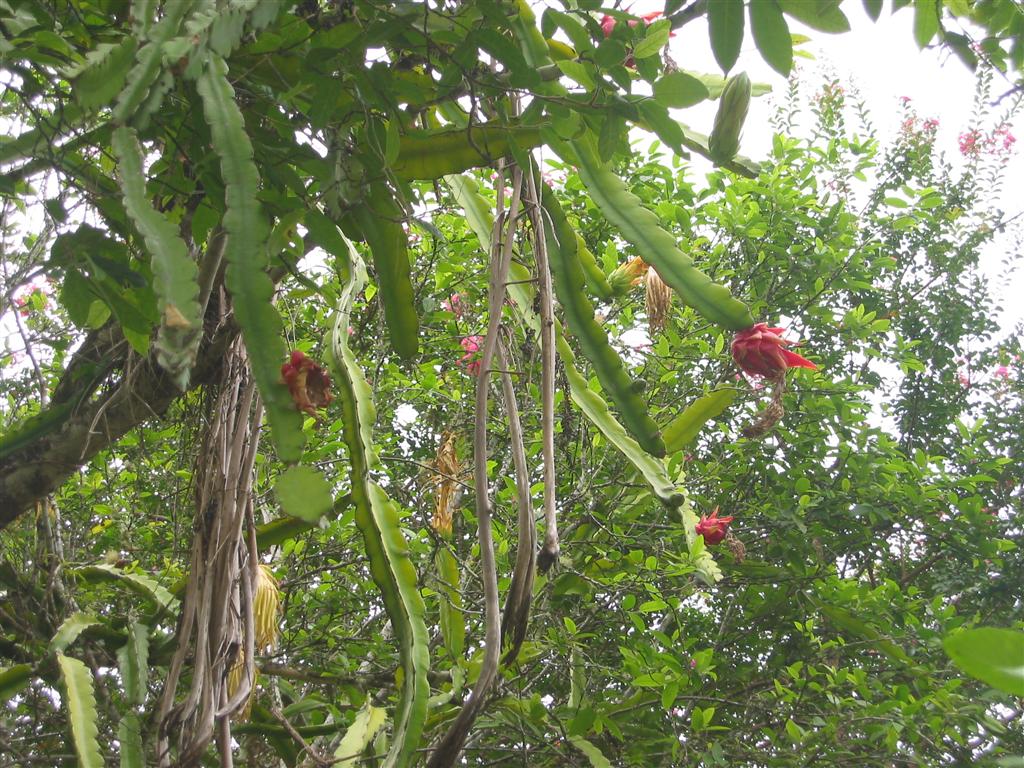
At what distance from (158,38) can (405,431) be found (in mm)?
2443

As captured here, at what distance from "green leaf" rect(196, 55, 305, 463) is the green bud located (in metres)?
0.70

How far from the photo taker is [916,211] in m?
3.42

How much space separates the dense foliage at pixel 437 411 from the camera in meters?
1.19

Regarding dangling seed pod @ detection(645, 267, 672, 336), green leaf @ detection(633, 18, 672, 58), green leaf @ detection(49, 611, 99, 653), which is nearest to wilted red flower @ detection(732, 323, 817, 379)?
dangling seed pod @ detection(645, 267, 672, 336)

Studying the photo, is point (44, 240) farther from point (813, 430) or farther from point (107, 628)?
point (813, 430)

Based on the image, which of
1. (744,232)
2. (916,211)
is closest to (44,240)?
(744,232)

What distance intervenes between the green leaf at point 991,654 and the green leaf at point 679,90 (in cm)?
97

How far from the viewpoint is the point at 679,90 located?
120 cm

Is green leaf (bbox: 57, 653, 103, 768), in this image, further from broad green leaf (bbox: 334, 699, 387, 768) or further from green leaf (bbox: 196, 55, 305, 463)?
green leaf (bbox: 196, 55, 305, 463)

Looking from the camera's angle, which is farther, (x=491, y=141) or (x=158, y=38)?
(x=491, y=141)

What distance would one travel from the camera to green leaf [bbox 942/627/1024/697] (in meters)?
0.33

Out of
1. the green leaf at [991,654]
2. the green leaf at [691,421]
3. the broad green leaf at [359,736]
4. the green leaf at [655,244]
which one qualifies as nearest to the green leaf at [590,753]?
the broad green leaf at [359,736]

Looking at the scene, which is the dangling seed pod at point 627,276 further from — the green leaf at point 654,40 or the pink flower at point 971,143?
the pink flower at point 971,143

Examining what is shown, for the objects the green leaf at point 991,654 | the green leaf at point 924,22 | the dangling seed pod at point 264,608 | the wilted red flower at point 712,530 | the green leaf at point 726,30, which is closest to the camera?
the green leaf at point 991,654
